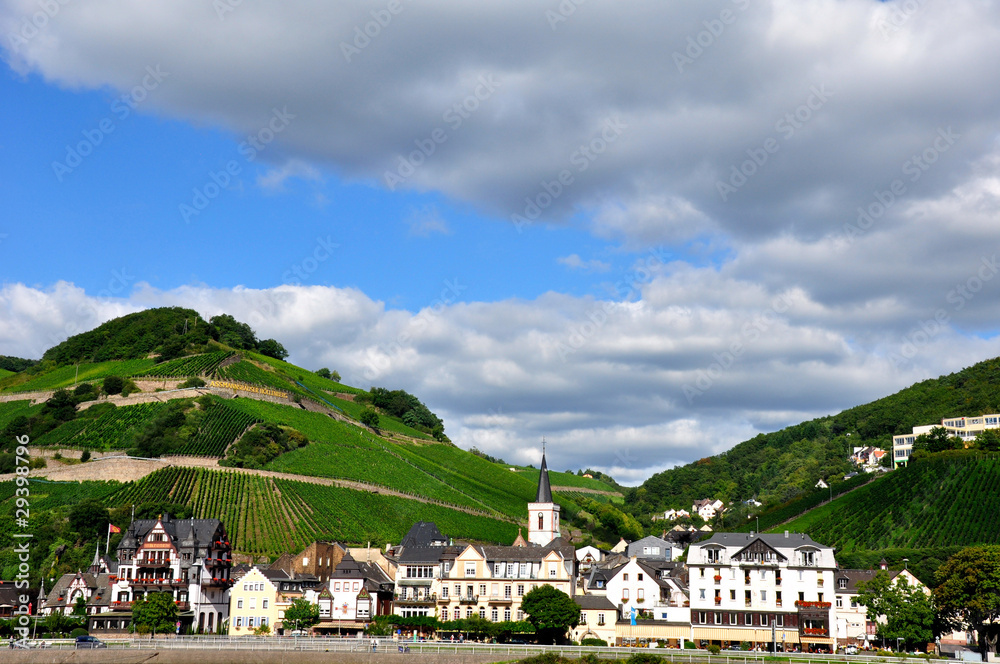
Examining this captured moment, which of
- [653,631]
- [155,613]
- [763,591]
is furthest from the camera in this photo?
[763,591]

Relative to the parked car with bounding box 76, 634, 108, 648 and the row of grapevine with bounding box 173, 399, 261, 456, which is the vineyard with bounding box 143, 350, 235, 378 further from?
the parked car with bounding box 76, 634, 108, 648

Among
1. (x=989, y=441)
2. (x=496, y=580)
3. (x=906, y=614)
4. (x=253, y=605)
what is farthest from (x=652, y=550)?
(x=253, y=605)

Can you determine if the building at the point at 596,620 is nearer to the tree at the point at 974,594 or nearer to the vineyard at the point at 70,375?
the tree at the point at 974,594

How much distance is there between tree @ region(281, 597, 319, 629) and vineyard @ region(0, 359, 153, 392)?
90.9 m

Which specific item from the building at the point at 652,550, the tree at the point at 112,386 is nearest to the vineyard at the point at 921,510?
the building at the point at 652,550

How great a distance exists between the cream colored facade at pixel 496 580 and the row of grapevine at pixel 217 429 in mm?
54778

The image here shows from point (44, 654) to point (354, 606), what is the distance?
1179 inches

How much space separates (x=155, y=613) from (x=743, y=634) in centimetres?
5064

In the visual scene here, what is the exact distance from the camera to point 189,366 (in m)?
163

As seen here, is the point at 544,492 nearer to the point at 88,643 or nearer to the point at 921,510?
the point at 921,510

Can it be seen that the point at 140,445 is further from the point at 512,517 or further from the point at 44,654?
the point at 44,654

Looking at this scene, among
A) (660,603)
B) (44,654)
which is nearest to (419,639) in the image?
(660,603)

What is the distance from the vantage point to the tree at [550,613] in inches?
3017

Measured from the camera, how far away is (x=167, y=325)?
190 meters
